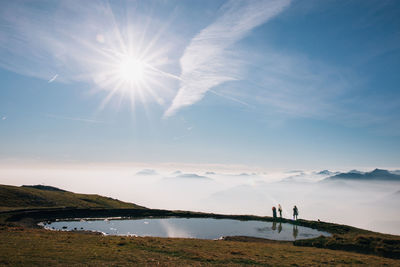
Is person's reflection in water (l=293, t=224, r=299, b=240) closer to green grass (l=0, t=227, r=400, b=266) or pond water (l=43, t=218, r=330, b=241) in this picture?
pond water (l=43, t=218, r=330, b=241)

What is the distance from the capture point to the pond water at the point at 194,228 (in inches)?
1403

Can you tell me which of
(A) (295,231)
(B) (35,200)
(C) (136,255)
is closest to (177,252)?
(C) (136,255)

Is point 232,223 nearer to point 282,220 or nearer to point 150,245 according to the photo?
point 282,220

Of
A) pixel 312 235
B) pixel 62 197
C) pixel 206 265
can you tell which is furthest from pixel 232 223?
pixel 62 197

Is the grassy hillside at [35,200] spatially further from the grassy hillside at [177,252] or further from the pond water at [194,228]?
the grassy hillside at [177,252]

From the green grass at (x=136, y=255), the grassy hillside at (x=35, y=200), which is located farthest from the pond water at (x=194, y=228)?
the grassy hillside at (x=35, y=200)

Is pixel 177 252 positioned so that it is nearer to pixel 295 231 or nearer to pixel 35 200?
pixel 295 231

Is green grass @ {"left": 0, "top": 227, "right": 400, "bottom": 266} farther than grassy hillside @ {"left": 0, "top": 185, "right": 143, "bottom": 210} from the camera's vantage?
No

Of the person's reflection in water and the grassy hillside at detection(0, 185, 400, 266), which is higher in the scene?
the grassy hillside at detection(0, 185, 400, 266)

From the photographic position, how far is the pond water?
3562cm

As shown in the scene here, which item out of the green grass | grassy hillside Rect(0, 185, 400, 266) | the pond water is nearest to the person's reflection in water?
the pond water

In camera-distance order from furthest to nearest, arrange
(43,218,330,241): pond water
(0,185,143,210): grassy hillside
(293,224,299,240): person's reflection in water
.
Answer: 1. (0,185,143,210): grassy hillside
2. (293,224,299,240): person's reflection in water
3. (43,218,330,241): pond water

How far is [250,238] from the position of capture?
110 ft

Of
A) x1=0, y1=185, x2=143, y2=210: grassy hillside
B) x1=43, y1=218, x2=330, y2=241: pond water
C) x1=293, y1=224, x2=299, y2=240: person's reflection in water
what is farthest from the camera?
x1=0, y1=185, x2=143, y2=210: grassy hillside
